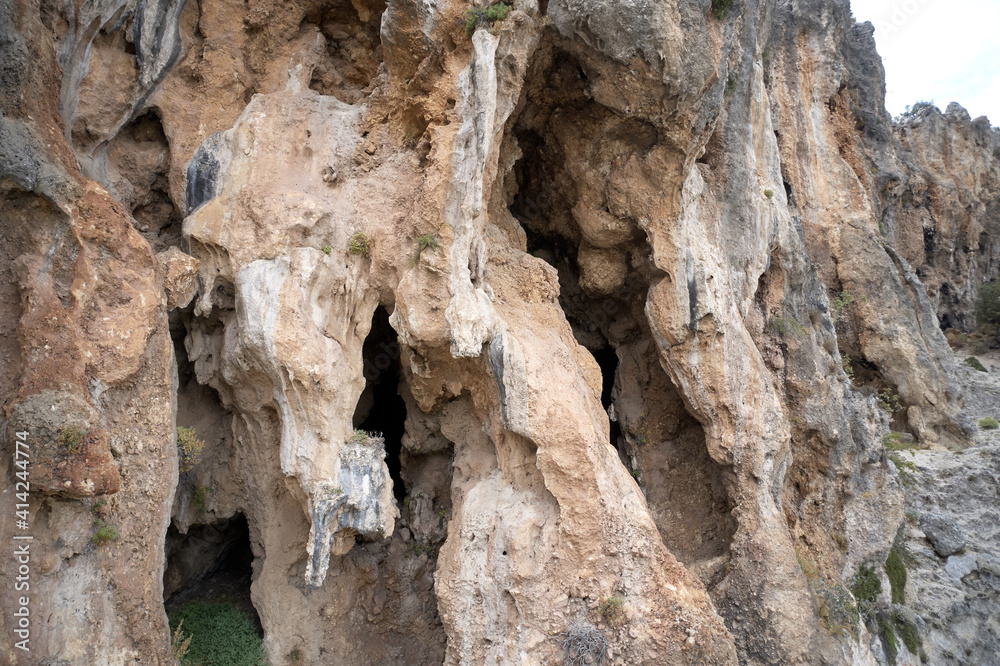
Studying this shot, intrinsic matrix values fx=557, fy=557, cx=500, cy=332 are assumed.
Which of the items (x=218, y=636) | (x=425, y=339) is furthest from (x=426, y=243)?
(x=218, y=636)

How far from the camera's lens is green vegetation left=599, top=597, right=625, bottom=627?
22.8ft

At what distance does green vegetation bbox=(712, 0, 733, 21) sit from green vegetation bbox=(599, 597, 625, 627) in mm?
8663

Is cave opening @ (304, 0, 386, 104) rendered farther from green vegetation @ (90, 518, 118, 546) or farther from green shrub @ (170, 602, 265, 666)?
green shrub @ (170, 602, 265, 666)

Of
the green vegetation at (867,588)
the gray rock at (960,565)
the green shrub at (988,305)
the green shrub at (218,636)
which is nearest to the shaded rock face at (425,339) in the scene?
the green vegetation at (867,588)

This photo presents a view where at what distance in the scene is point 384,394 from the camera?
10906 mm

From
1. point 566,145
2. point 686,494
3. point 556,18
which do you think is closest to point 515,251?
point 566,145

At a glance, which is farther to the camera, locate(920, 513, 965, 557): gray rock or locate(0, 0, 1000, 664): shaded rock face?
locate(920, 513, 965, 557): gray rock

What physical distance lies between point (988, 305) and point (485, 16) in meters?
25.1

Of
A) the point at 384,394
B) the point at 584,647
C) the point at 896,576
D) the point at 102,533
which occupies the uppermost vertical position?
the point at 384,394

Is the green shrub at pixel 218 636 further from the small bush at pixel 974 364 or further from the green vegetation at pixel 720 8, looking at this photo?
the small bush at pixel 974 364

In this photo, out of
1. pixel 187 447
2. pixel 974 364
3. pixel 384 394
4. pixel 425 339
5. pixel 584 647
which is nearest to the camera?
pixel 584 647

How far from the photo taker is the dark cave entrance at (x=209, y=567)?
9016mm

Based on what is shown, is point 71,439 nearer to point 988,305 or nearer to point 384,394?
point 384,394

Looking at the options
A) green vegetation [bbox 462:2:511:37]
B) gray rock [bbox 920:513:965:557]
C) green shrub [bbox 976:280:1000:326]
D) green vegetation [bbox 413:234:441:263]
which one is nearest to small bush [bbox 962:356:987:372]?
green shrub [bbox 976:280:1000:326]
